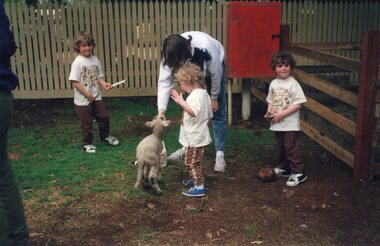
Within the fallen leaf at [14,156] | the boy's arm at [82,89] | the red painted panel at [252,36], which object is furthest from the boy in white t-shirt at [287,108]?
the fallen leaf at [14,156]

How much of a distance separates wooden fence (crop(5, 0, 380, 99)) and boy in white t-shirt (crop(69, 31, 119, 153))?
2.89 m

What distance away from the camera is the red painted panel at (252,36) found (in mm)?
6746

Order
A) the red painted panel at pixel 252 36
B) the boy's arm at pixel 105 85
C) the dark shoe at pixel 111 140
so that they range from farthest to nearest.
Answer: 1. the red painted panel at pixel 252 36
2. the dark shoe at pixel 111 140
3. the boy's arm at pixel 105 85

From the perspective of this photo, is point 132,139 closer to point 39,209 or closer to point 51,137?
point 51,137

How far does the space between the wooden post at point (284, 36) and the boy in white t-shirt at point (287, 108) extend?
82.3 inches

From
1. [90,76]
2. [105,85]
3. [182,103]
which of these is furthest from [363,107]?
[90,76]

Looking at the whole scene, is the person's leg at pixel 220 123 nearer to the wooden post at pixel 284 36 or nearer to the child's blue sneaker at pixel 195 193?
the child's blue sneaker at pixel 195 193

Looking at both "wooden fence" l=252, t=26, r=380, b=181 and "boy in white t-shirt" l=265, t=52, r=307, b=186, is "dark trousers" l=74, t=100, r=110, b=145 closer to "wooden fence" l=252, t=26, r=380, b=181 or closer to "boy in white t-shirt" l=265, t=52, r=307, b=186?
"boy in white t-shirt" l=265, t=52, r=307, b=186

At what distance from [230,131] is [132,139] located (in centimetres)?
154

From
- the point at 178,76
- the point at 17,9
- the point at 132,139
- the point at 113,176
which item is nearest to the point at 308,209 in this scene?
the point at 178,76

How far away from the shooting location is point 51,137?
691cm

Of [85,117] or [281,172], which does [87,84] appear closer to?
[85,117]

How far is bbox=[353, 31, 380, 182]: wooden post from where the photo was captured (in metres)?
4.46

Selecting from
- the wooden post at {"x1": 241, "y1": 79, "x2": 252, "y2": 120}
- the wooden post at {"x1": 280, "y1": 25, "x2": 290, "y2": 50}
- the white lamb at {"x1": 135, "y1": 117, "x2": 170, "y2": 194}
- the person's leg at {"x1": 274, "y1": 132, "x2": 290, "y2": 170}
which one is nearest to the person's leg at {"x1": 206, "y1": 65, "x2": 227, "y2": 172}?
the person's leg at {"x1": 274, "y1": 132, "x2": 290, "y2": 170}
